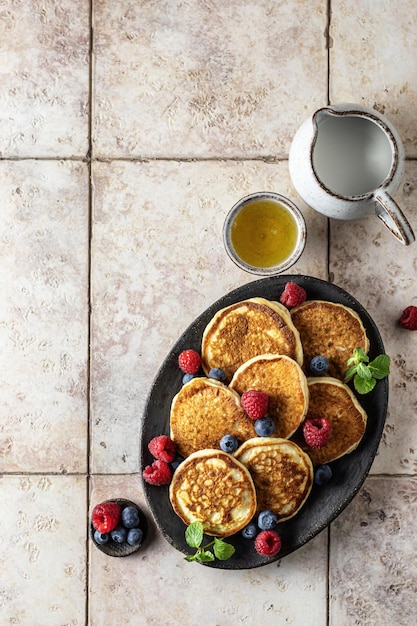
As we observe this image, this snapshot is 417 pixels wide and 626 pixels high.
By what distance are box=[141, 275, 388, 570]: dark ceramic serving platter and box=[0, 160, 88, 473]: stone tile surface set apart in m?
0.25

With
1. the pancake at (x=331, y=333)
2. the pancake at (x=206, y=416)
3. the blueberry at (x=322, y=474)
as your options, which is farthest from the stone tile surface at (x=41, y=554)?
the pancake at (x=331, y=333)

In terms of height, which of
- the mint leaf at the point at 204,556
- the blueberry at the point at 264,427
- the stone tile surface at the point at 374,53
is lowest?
the mint leaf at the point at 204,556

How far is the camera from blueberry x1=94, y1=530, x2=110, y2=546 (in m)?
1.85

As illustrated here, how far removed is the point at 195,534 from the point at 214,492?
107mm

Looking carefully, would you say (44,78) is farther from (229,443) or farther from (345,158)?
(229,443)

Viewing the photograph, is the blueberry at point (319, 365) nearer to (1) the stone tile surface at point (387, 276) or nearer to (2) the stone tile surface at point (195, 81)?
(1) the stone tile surface at point (387, 276)

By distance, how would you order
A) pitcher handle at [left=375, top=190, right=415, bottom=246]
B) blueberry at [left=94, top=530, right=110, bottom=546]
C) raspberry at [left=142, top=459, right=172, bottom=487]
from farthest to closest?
blueberry at [left=94, top=530, right=110, bottom=546] < raspberry at [left=142, top=459, right=172, bottom=487] < pitcher handle at [left=375, top=190, right=415, bottom=246]

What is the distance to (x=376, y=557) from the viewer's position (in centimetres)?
193

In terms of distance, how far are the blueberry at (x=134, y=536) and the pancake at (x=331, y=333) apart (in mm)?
601

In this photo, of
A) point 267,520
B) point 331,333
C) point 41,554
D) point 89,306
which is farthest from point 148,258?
point 41,554

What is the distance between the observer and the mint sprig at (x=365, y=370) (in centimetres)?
171

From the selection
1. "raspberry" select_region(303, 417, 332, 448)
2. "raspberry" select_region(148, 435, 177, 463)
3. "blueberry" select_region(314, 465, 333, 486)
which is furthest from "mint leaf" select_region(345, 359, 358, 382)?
"raspberry" select_region(148, 435, 177, 463)

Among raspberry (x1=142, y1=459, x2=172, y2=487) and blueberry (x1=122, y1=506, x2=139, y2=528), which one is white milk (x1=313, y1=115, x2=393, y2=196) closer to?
raspberry (x1=142, y1=459, x2=172, y2=487)

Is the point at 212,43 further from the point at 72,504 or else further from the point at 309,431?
the point at 72,504
